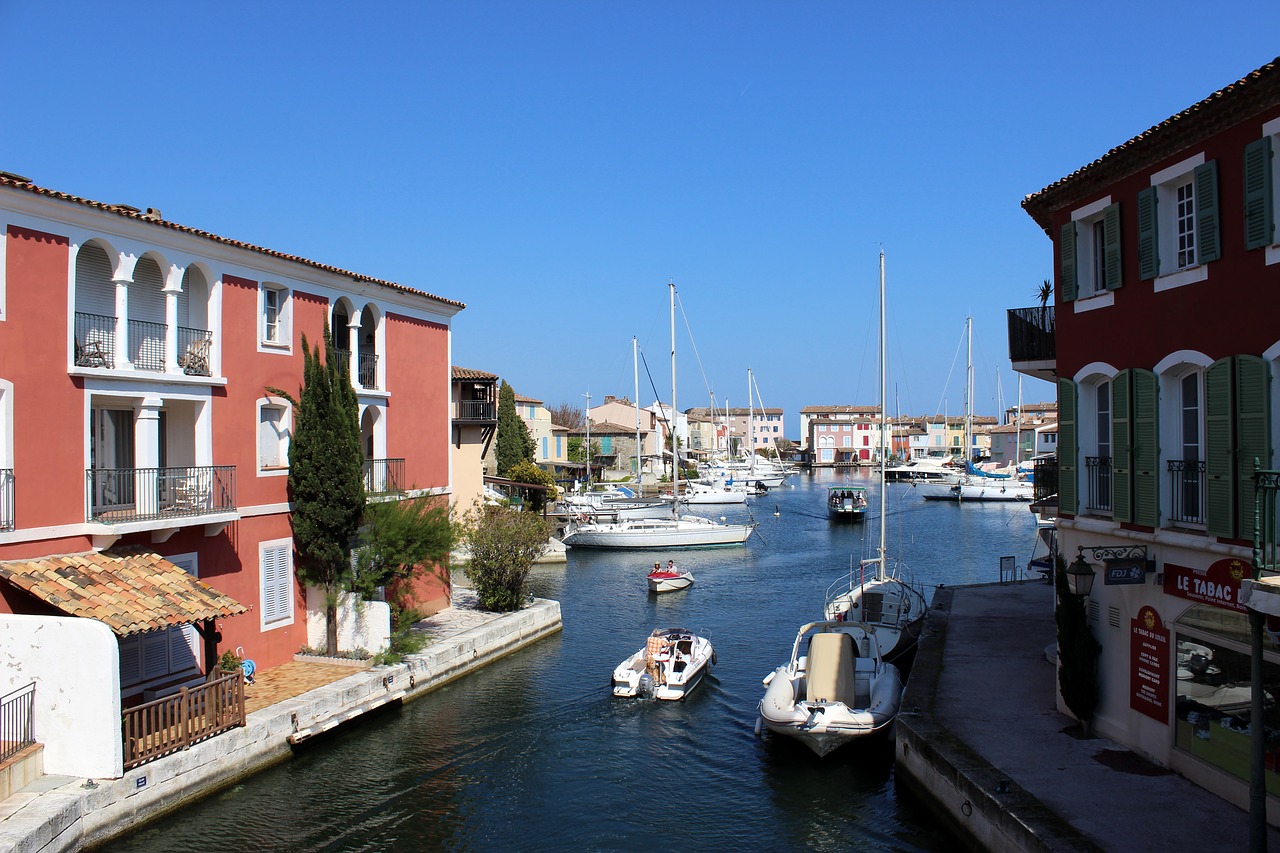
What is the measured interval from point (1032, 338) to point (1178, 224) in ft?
19.1

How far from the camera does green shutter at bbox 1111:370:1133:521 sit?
46.3 ft

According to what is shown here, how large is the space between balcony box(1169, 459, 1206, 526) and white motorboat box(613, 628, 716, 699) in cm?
1214

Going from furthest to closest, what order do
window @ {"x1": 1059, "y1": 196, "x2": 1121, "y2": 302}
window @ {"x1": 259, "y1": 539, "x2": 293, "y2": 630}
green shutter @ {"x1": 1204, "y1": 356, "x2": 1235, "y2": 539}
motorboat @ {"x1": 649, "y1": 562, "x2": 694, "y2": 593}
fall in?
motorboat @ {"x1": 649, "y1": 562, "x2": 694, "y2": 593} < window @ {"x1": 259, "y1": 539, "x2": 293, "y2": 630} < window @ {"x1": 1059, "y1": 196, "x2": 1121, "y2": 302} < green shutter @ {"x1": 1204, "y1": 356, "x2": 1235, "y2": 539}

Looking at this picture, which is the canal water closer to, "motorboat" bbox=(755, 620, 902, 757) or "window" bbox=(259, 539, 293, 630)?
"motorboat" bbox=(755, 620, 902, 757)

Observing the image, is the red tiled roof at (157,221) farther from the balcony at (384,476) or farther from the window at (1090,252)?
the window at (1090,252)

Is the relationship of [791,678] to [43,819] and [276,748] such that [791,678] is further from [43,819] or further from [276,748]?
[43,819]

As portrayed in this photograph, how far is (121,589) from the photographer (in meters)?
15.4

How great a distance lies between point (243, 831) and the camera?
14.4 meters

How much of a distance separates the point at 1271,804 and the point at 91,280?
64.5 ft

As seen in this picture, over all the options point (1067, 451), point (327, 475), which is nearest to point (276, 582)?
point (327, 475)

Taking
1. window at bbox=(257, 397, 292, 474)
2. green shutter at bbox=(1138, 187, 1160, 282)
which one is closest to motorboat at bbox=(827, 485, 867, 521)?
window at bbox=(257, 397, 292, 474)

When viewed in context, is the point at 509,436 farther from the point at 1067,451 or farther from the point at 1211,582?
the point at 1211,582


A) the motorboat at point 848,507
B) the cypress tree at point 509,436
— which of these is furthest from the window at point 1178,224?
the cypress tree at point 509,436

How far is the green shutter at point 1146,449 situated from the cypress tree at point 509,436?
58.5 metres
